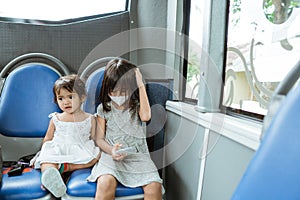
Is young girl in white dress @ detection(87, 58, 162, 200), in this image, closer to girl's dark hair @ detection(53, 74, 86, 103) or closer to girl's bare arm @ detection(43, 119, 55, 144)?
girl's dark hair @ detection(53, 74, 86, 103)

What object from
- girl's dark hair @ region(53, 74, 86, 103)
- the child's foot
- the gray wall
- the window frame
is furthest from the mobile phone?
the window frame

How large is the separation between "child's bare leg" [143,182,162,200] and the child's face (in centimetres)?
64

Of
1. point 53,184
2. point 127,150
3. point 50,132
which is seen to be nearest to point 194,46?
point 127,150

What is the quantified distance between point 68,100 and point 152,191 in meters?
0.71

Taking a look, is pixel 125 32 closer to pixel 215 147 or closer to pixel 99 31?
pixel 99 31

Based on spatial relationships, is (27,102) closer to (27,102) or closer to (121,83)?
(27,102)

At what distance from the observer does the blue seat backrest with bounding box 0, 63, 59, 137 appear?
158cm

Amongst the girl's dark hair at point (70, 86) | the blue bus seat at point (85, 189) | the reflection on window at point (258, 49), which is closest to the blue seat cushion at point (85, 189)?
the blue bus seat at point (85, 189)

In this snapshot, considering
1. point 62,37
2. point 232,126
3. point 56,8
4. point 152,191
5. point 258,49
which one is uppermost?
point 56,8

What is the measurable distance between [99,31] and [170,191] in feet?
4.39

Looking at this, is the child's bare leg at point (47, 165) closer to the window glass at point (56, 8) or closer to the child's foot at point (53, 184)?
the child's foot at point (53, 184)

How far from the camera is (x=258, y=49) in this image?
3.48 ft

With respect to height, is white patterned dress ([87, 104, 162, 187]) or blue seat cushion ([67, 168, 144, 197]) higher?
white patterned dress ([87, 104, 162, 187])

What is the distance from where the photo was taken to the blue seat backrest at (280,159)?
43cm
